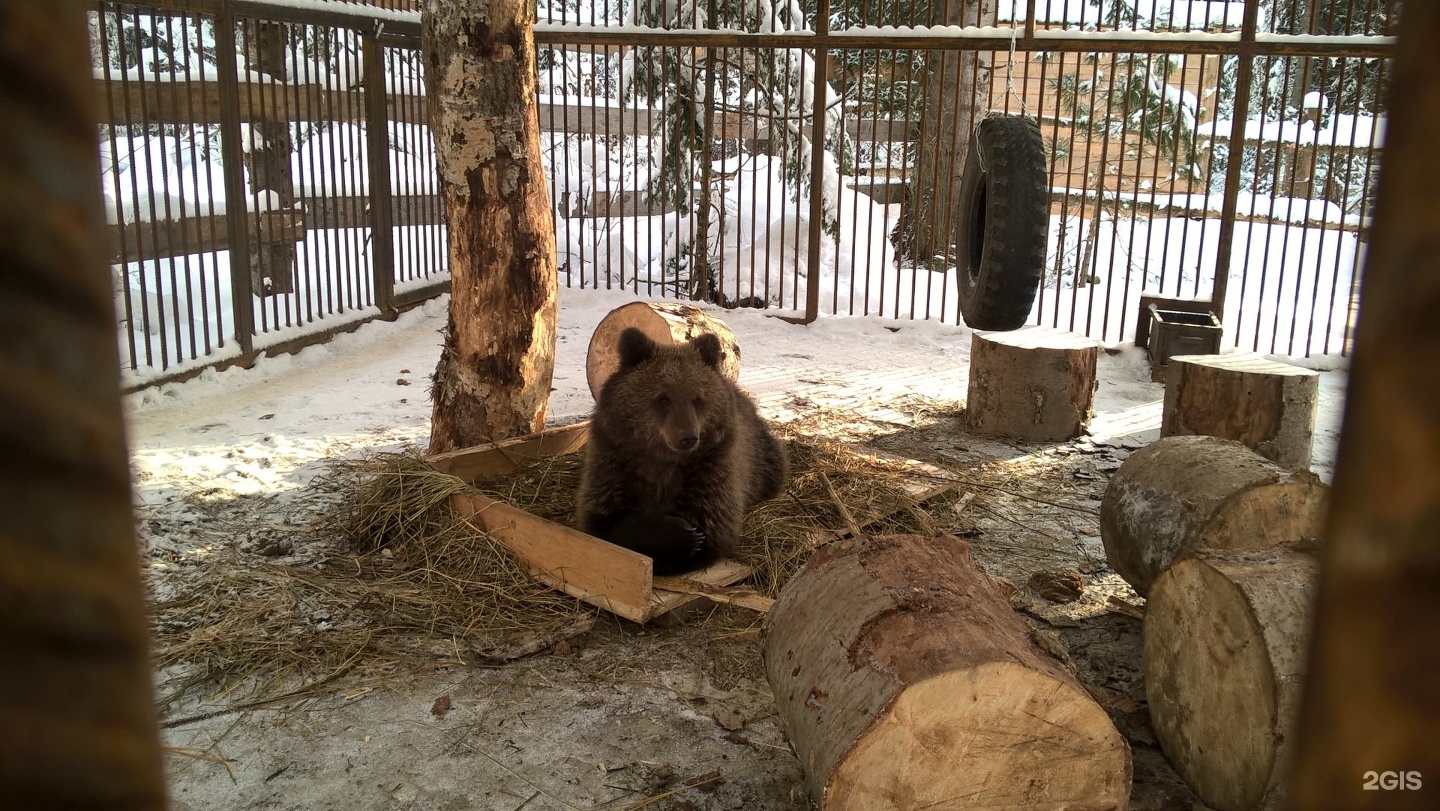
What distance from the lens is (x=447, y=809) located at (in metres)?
3.17

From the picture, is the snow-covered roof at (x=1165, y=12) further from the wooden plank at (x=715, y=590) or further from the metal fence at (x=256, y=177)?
the wooden plank at (x=715, y=590)

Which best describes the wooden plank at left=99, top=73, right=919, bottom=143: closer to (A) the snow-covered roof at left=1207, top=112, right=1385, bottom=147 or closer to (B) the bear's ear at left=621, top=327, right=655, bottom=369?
(B) the bear's ear at left=621, top=327, right=655, bottom=369

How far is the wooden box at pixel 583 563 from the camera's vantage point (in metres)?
4.38

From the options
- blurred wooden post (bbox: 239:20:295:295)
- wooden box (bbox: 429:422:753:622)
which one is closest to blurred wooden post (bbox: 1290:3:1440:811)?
wooden box (bbox: 429:422:753:622)

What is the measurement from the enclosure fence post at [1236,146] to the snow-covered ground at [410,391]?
1.14 meters

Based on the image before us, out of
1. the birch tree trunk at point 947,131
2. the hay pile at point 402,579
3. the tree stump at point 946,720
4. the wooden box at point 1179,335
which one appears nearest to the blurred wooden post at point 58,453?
the tree stump at point 946,720

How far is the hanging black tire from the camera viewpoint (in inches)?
255

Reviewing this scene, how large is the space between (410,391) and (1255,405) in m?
6.36

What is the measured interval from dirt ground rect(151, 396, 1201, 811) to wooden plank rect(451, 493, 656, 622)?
16cm

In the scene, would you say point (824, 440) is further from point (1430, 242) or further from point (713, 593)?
point (1430, 242)

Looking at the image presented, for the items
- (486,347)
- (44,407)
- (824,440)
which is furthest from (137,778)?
(824,440)

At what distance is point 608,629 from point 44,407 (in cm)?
423

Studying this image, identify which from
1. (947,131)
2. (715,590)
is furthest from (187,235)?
(947,131)

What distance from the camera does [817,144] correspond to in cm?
1087
